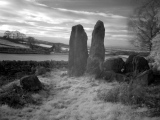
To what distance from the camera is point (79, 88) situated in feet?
36.0

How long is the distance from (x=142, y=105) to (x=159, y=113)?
→ 3.16 feet

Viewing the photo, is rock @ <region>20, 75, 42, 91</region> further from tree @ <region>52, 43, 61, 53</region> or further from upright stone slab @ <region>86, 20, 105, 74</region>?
tree @ <region>52, 43, 61, 53</region>

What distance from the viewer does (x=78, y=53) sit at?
46.9 ft

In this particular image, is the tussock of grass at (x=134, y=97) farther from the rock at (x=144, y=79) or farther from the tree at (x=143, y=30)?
the tree at (x=143, y=30)

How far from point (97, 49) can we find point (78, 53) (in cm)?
187

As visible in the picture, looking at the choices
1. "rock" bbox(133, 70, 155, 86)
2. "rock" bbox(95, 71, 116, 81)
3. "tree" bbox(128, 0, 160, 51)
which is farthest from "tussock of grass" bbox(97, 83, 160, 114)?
"tree" bbox(128, 0, 160, 51)

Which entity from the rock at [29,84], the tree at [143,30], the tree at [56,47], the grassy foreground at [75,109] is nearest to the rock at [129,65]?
the grassy foreground at [75,109]

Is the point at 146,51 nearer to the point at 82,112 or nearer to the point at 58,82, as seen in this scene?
the point at 58,82

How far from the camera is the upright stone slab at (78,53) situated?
1422 cm

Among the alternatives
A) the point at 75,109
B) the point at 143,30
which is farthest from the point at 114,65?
the point at 143,30

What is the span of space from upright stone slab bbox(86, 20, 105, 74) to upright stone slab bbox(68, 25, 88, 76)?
32.6 inches

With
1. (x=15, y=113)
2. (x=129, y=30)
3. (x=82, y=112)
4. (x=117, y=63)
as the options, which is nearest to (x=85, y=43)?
(x=117, y=63)

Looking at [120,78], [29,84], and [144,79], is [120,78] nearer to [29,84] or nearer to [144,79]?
[144,79]

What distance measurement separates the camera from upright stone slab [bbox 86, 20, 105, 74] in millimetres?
13433
